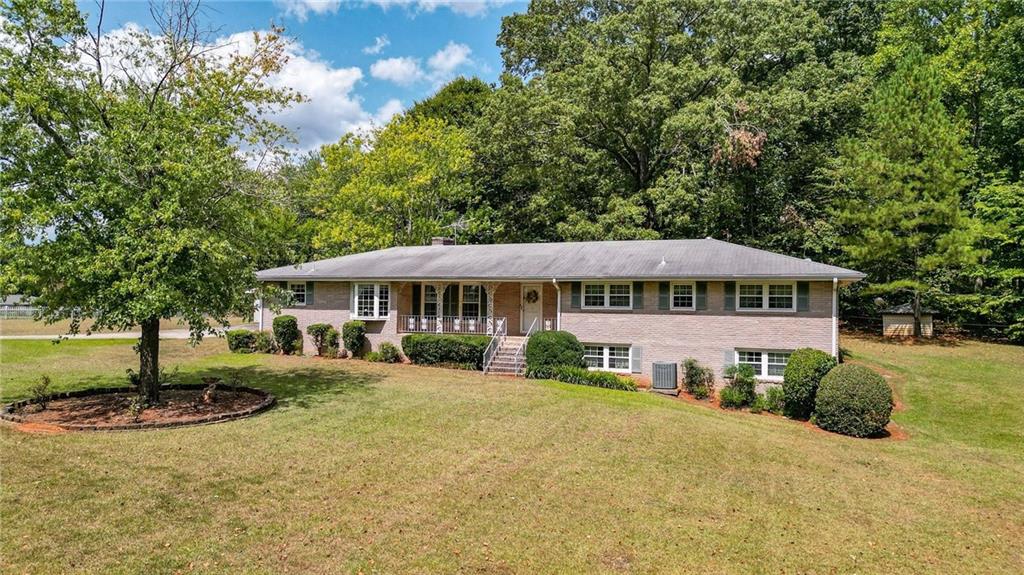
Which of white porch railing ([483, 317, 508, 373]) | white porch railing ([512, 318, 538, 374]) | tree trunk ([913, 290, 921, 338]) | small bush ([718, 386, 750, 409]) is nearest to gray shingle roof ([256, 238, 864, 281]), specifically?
white porch railing ([483, 317, 508, 373])

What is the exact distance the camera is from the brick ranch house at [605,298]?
18.1m

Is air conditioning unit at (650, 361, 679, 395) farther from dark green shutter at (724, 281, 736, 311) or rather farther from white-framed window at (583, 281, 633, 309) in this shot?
dark green shutter at (724, 281, 736, 311)

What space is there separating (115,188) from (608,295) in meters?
15.1

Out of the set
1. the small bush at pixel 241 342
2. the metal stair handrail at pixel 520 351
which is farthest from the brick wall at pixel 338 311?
the metal stair handrail at pixel 520 351

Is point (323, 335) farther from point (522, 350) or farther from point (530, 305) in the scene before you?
point (530, 305)

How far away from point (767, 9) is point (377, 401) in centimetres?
3055

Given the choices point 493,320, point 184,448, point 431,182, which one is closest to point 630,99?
point 431,182

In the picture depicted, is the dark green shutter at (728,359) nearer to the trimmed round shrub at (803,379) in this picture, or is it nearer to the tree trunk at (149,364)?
the trimmed round shrub at (803,379)

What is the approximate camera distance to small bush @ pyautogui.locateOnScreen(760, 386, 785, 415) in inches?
668

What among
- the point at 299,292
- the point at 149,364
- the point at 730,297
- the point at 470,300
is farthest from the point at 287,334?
the point at 730,297

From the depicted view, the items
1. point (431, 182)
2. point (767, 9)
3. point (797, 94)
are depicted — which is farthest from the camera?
point (431, 182)

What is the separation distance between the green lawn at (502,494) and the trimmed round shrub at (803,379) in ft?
6.81

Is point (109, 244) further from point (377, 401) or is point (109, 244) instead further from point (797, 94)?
point (797, 94)

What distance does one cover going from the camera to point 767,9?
101 ft
